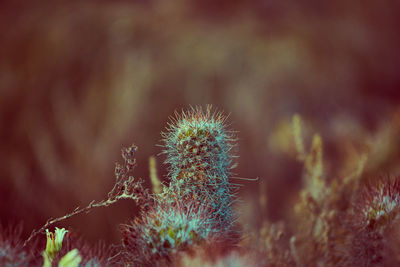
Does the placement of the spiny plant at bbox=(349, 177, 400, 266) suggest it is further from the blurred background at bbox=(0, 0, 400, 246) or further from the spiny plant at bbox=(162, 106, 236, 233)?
the blurred background at bbox=(0, 0, 400, 246)

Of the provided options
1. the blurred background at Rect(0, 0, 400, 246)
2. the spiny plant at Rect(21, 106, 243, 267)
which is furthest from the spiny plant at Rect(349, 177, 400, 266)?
the blurred background at Rect(0, 0, 400, 246)

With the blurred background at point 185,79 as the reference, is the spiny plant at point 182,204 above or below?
below

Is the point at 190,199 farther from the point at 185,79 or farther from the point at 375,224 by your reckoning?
the point at 185,79

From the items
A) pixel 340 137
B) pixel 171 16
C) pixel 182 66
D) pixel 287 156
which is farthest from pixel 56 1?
pixel 340 137

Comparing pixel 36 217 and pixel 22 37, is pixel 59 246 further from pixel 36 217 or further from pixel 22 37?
pixel 22 37

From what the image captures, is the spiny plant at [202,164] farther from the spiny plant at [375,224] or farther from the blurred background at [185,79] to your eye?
the blurred background at [185,79]

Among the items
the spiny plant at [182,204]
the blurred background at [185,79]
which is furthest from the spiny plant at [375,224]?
the blurred background at [185,79]
